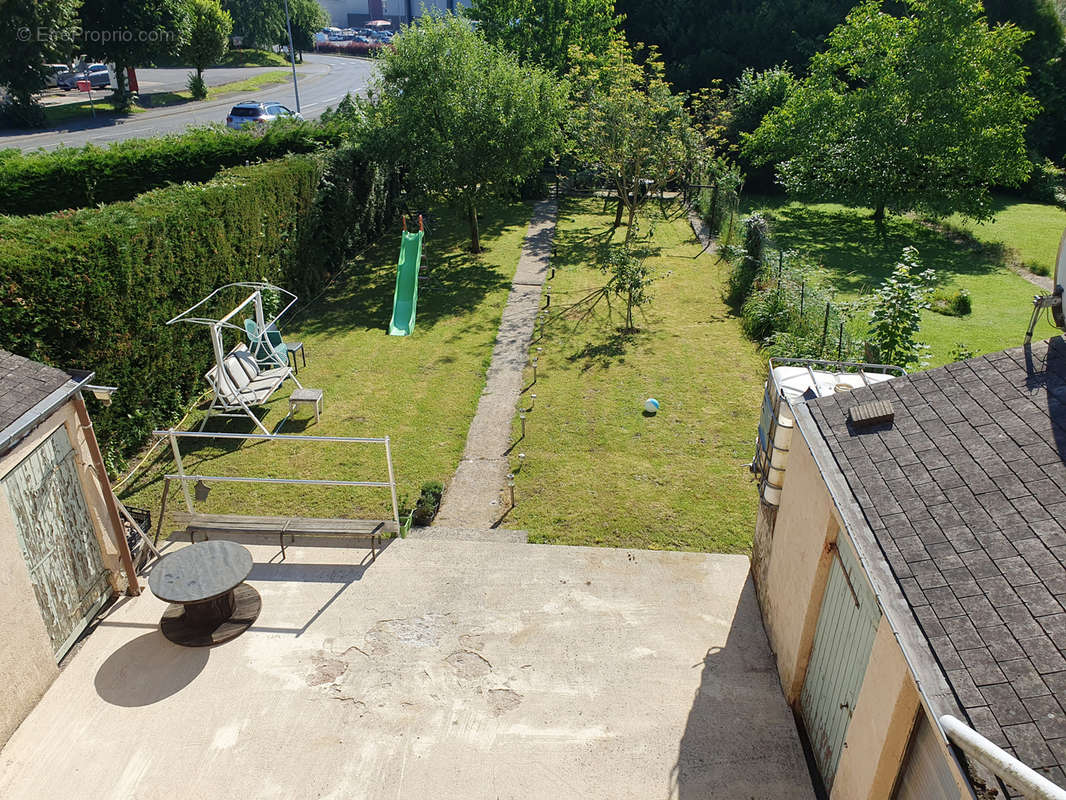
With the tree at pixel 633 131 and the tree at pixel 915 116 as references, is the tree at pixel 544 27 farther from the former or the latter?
the tree at pixel 915 116

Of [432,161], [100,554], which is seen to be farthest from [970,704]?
[432,161]

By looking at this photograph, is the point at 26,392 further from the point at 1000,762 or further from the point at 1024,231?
the point at 1024,231

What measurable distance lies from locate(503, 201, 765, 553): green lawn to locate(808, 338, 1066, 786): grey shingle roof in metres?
3.69

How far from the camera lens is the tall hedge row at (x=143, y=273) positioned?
29.4 ft

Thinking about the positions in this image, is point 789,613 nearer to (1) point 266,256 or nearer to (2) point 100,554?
(2) point 100,554

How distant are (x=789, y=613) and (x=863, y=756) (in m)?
1.90

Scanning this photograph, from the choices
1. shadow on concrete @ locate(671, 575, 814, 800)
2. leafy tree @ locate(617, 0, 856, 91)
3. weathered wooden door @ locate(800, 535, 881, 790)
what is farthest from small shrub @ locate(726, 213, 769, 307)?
leafy tree @ locate(617, 0, 856, 91)

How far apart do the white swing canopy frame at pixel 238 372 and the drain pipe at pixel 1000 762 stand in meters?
9.70

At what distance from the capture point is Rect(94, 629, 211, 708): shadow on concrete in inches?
269

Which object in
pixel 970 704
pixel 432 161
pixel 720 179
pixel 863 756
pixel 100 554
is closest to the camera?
pixel 970 704

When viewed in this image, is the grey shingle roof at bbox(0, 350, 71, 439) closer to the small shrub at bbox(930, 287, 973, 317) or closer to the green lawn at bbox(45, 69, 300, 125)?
the small shrub at bbox(930, 287, 973, 317)

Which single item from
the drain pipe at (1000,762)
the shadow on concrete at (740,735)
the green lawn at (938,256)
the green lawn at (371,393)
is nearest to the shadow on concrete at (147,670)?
the green lawn at (371,393)

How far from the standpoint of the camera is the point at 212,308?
41.9 ft

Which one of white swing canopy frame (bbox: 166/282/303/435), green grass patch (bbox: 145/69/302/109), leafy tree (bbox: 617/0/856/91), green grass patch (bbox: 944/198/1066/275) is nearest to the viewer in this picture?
white swing canopy frame (bbox: 166/282/303/435)
